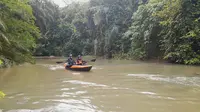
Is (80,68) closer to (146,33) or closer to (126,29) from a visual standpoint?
(146,33)

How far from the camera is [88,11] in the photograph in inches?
1293

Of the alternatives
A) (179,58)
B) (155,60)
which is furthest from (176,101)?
(155,60)

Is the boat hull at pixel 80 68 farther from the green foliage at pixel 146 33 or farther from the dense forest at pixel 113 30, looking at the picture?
the green foliage at pixel 146 33

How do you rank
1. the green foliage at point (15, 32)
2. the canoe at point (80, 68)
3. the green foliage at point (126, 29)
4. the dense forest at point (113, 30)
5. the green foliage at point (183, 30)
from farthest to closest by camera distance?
the green foliage at point (126, 29) < the green foliage at point (183, 30) < the canoe at point (80, 68) < the dense forest at point (113, 30) < the green foliage at point (15, 32)

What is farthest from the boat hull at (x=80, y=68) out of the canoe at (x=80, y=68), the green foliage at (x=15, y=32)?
the green foliage at (x=15, y=32)

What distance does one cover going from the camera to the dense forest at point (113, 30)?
7367 mm

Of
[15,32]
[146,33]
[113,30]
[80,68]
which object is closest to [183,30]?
[146,33]

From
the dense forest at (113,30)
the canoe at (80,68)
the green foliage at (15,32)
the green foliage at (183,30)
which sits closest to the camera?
the green foliage at (15,32)

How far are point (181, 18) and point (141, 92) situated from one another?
12.8 meters

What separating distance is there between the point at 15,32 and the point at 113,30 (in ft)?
77.5

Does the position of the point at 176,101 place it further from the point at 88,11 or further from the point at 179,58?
the point at 88,11

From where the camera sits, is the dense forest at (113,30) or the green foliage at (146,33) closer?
the dense forest at (113,30)

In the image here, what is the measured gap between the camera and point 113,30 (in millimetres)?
30109

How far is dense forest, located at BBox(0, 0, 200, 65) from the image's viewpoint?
24.2ft
